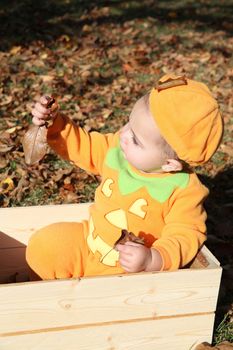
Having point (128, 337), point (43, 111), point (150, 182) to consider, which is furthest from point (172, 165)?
point (128, 337)

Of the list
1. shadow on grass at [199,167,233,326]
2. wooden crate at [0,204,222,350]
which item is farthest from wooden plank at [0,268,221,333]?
shadow on grass at [199,167,233,326]

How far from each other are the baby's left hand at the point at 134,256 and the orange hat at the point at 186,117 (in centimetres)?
44

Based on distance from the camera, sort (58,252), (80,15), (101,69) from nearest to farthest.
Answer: (58,252) → (101,69) → (80,15)

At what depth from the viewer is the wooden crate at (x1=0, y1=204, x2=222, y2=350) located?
228cm

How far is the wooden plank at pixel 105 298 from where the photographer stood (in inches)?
89.0

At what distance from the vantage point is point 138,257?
2.33 meters

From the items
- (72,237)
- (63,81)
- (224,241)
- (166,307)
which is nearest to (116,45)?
(63,81)

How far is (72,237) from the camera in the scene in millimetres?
2846

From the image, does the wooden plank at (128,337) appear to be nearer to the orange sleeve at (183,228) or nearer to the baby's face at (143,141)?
the orange sleeve at (183,228)

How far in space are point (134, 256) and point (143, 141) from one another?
507 mm

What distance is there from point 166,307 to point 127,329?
0.20 metres

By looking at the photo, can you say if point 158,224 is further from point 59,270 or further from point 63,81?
point 63,81

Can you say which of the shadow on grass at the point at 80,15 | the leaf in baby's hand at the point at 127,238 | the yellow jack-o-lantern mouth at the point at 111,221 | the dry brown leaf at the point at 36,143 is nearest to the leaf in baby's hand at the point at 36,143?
the dry brown leaf at the point at 36,143

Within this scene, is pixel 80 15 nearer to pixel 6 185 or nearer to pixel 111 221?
pixel 6 185
